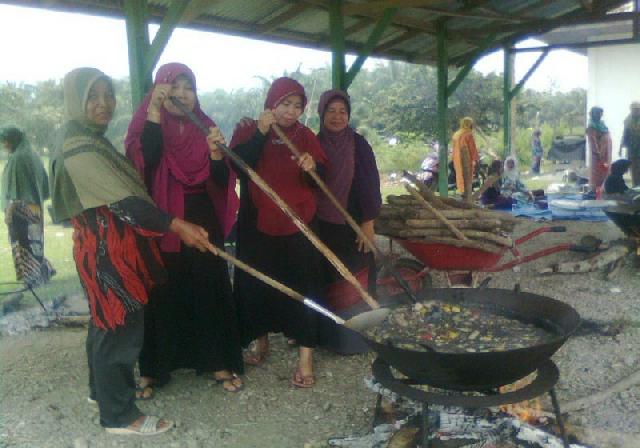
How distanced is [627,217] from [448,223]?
251 cm

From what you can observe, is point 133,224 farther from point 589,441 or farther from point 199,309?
point 589,441

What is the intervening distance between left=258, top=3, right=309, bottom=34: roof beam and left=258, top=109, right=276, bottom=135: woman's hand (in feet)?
11.0

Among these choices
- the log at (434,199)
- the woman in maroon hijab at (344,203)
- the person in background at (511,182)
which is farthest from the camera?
the person in background at (511,182)

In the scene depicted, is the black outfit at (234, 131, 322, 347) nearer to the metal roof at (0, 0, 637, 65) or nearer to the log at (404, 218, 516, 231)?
the log at (404, 218, 516, 231)

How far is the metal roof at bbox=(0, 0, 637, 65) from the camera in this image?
219 inches

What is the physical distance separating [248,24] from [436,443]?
17.2 ft

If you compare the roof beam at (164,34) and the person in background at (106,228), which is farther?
the roof beam at (164,34)

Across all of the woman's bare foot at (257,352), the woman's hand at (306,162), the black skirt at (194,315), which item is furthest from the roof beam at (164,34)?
the woman's bare foot at (257,352)

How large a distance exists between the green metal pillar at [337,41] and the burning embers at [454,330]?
4132mm

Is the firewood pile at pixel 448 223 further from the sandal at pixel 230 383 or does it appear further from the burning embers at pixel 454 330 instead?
the sandal at pixel 230 383

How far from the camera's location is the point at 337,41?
6.36 meters

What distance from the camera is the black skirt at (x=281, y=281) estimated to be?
147 inches

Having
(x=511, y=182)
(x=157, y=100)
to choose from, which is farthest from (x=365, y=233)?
(x=511, y=182)

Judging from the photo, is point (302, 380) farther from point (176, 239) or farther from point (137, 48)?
point (137, 48)
